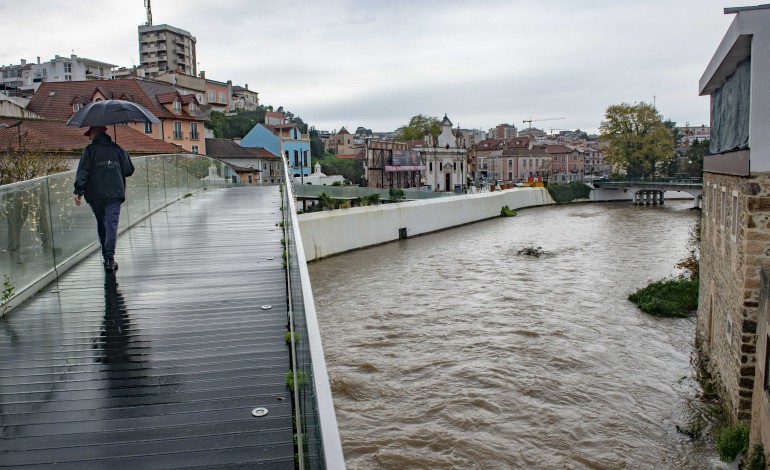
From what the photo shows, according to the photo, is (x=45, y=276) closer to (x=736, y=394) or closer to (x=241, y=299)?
(x=241, y=299)

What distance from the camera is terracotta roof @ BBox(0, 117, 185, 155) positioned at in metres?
24.8

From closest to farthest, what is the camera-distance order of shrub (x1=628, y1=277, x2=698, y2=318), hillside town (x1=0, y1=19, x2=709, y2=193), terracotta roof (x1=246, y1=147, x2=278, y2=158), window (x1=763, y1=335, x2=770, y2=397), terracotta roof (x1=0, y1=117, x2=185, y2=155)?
window (x1=763, y1=335, x2=770, y2=397) → shrub (x1=628, y1=277, x2=698, y2=318) → terracotta roof (x1=0, y1=117, x2=185, y2=155) → hillside town (x1=0, y1=19, x2=709, y2=193) → terracotta roof (x1=246, y1=147, x2=278, y2=158)

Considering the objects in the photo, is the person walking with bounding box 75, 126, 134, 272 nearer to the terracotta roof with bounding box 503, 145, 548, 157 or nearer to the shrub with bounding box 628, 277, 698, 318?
the shrub with bounding box 628, 277, 698, 318

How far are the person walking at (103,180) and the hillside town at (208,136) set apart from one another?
1.17 m

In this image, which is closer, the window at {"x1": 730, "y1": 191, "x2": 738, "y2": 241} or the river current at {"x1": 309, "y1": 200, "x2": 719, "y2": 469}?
the window at {"x1": 730, "y1": 191, "x2": 738, "y2": 241}

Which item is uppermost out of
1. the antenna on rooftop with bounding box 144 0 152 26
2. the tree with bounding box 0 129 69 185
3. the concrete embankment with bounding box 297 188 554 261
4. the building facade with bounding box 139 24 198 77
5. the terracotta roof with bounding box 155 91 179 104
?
the antenna on rooftop with bounding box 144 0 152 26

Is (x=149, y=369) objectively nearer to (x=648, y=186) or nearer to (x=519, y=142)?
(x=648, y=186)

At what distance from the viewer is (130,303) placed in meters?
7.71

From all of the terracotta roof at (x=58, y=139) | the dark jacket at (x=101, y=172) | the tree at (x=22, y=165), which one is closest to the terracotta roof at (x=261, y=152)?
the terracotta roof at (x=58, y=139)

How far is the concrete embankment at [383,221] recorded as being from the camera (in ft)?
94.4

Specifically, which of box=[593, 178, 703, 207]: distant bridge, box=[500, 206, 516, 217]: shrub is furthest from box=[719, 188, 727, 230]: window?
box=[593, 178, 703, 207]: distant bridge

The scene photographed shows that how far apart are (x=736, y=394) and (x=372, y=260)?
2083 cm

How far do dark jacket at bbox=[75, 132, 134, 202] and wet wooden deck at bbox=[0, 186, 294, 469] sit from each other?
116cm

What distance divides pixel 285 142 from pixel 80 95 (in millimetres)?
25378
